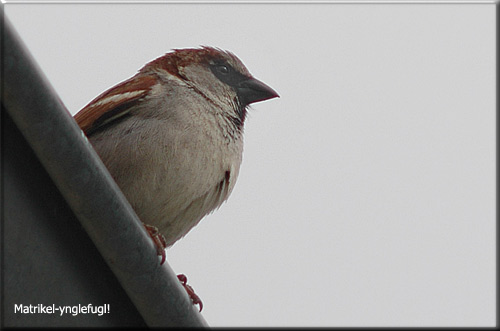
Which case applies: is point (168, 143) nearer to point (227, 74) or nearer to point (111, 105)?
point (111, 105)

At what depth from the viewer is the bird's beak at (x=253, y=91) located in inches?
148

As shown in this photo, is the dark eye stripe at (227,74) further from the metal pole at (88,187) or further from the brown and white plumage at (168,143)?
the metal pole at (88,187)

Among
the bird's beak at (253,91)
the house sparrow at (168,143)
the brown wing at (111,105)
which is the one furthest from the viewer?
the bird's beak at (253,91)

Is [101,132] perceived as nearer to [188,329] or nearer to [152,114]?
[152,114]

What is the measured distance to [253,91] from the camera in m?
3.80

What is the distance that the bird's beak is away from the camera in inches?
148

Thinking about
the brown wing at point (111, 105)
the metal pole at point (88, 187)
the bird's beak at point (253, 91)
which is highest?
the bird's beak at point (253, 91)

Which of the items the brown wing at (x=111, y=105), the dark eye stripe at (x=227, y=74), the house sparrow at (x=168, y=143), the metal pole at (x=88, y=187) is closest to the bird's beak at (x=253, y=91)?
the dark eye stripe at (x=227, y=74)

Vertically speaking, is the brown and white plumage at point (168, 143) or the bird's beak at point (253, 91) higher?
the bird's beak at point (253, 91)

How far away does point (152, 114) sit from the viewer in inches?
119

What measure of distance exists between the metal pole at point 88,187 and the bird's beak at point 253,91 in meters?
2.13

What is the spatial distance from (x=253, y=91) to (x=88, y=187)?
243cm

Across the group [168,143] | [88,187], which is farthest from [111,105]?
[88,187]

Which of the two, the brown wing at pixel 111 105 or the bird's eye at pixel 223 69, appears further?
the bird's eye at pixel 223 69
